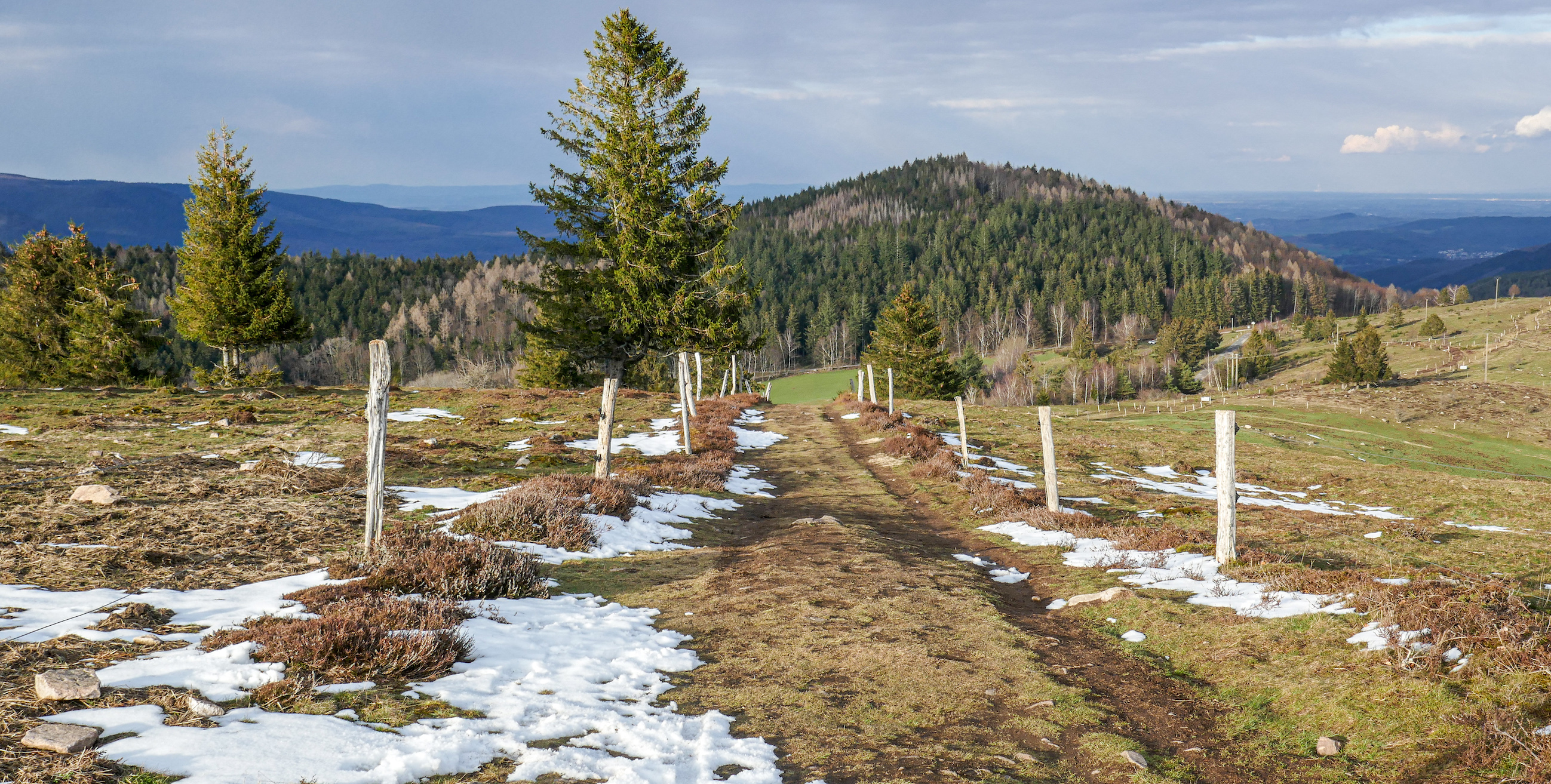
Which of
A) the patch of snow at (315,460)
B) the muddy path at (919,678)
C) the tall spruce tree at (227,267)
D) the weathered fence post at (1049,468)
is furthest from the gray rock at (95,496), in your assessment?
the tall spruce tree at (227,267)

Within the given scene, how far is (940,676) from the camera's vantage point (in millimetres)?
6898

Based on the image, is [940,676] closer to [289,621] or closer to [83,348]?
[289,621]

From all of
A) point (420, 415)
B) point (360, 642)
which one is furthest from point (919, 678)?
point (420, 415)

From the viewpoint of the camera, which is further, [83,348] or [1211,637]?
[83,348]

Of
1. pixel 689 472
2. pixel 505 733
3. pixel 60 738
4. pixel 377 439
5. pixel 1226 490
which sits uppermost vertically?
pixel 377 439

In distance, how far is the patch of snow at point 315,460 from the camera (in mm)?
15359

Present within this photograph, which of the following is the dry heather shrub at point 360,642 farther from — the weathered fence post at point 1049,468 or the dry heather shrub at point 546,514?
the weathered fence post at point 1049,468

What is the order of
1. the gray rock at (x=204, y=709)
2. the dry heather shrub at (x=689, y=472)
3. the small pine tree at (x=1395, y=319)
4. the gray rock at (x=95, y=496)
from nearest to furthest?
the gray rock at (x=204, y=709), the gray rock at (x=95, y=496), the dry heather shrub at (x=689, y=472), the small pine tree at (x=1395, y=319)

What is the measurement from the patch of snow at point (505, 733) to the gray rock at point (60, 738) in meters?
0.12

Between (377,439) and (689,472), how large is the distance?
972cm

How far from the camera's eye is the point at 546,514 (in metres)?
11.7

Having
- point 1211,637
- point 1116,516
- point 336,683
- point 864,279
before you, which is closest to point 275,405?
point 336,683

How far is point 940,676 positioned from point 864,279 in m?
195

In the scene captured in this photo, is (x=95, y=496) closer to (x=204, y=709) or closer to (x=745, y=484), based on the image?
(x=204, y=709)
